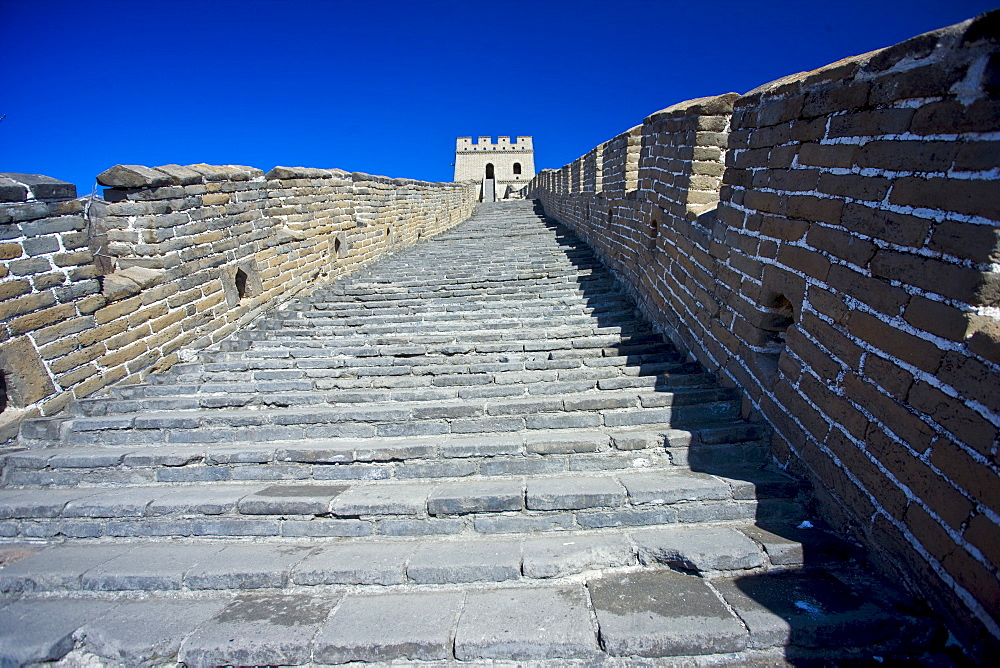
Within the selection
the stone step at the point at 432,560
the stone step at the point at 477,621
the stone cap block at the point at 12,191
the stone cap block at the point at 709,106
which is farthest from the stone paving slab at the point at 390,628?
the stone cap block at the point at 709,106

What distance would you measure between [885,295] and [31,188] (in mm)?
5539

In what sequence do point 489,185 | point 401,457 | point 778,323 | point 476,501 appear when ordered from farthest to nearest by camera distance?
point 489,185, point 401,457, point 778,323, point 476,501

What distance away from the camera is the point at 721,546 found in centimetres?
231

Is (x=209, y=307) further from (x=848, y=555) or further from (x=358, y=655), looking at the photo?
(x=848, y=555)

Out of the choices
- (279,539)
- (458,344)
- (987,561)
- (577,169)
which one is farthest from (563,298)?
(577,169)

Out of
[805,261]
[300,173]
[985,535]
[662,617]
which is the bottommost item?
[662,617]

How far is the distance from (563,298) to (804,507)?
3796 millimetres

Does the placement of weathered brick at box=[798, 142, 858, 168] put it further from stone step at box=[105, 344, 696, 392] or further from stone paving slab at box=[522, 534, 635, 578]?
stone paving slab at box=[522, 534, 635, 578]

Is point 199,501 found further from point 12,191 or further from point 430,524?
point 12,191

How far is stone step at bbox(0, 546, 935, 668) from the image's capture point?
1864 millimetres

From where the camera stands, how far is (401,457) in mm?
3113

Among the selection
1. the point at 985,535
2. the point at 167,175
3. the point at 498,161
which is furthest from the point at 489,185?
the point at 985,535

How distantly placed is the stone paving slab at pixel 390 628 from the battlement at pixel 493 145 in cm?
4184

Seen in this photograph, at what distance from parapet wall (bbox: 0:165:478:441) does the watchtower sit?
116ft
